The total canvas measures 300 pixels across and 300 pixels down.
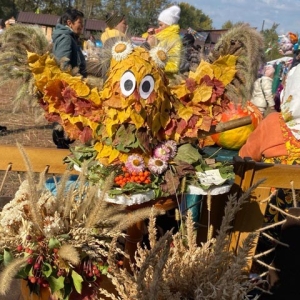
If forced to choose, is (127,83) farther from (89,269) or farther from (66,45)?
(66,45)

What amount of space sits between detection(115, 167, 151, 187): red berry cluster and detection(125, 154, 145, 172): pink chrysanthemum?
0.04 feet

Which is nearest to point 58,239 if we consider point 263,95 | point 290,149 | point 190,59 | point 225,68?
point 225,68

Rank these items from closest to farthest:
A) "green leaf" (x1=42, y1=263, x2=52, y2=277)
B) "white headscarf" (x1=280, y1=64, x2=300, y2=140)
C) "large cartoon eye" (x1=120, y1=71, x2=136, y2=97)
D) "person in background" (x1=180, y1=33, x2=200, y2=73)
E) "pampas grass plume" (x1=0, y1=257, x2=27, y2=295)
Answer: "pampas grass plume" (x1=0, y1=257, x2=27, y2=295) < "green leaf" (x1=42, y1=263, x2=52, y2=277) < "large cartoon eye" (x1=120, y1=71, x2=136, y2=97) < "person in background" (x1=180, y1=33, x2=200, y2=73) < "white headscarf" (x1=280, y1=64, x2=300, y2=140)

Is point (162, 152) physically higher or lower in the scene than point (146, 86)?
lower

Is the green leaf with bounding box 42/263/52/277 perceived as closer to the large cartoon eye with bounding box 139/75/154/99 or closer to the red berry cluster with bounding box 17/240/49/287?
the red berry cluster with bounding box 17/240/49/287

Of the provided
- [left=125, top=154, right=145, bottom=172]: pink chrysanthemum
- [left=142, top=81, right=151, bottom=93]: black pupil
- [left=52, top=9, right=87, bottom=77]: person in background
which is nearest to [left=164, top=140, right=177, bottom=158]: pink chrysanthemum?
[left=125, top=154, right=145, bottom=172]: pink chrysanthemum

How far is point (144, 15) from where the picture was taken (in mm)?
18031

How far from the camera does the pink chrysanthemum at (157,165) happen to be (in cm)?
151

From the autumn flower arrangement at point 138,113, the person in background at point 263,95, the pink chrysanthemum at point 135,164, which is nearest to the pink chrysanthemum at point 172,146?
Answer: the autumn flower arrangement at point 138,113

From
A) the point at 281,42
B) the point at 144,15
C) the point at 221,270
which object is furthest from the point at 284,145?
the point at 144,15

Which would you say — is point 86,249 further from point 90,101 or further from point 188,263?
point 90,101

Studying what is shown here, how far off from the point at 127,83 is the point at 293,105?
0.90 metres

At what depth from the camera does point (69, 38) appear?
10.5ft

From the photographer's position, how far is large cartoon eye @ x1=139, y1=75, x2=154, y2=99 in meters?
1.45
